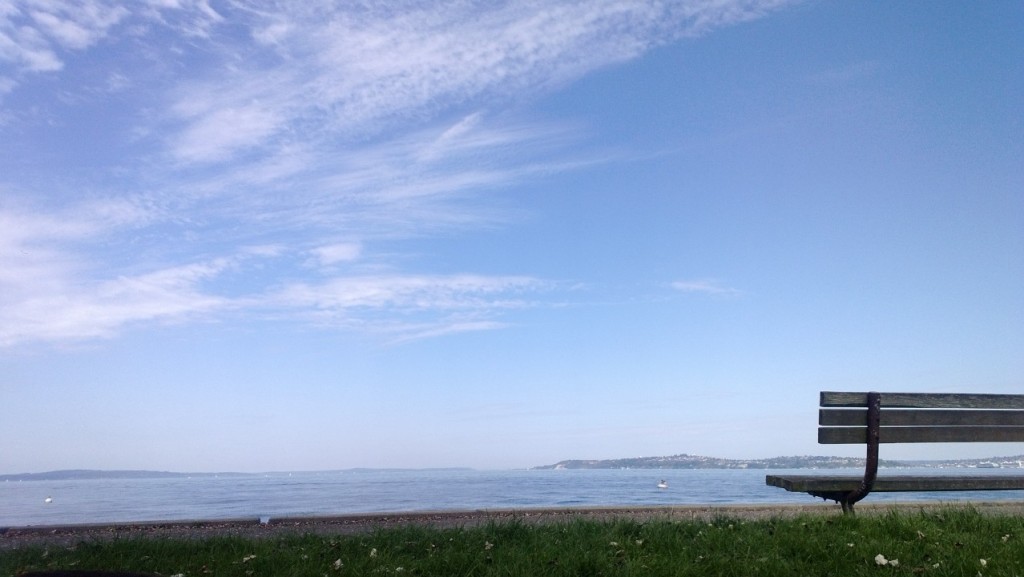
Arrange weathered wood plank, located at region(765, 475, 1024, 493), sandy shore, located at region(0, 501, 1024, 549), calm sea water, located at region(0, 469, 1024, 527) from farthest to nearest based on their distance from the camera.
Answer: calm sea water, located at region(0, 469, 1024, 527) → sandy shore, located at region(0, 501, 1024, 549) → weathered wood plank, located at region(765, 475, 1024, 493)

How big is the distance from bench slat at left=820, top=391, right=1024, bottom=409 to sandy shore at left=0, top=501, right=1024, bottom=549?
982 millimetres

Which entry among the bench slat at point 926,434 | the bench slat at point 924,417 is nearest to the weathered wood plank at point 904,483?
the bench slat at point 926,434

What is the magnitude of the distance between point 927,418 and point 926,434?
0.50 feet

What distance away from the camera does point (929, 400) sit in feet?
25.4

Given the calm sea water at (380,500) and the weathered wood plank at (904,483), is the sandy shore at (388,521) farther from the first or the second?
the calm sea water at (380,500)

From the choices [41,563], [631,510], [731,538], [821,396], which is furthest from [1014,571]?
[41,563]

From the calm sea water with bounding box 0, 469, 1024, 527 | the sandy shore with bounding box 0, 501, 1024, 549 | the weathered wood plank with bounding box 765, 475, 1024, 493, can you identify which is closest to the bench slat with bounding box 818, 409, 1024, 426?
the weathered wood plank with bounding box 765, 475, 1024, 493

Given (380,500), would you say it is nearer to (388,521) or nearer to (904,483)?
(388,521)

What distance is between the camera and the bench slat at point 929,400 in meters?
7.42

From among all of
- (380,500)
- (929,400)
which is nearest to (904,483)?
(929,400)

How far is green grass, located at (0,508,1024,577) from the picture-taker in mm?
5277

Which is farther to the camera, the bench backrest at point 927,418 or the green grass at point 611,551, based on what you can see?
the bench backrest at point 927,418

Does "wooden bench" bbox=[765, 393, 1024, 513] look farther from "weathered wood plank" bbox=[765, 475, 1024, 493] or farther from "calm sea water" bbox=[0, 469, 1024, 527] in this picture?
"calm sea water" bbox=[0, 469, 1024, 527]

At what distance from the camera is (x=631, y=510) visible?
355 inches
